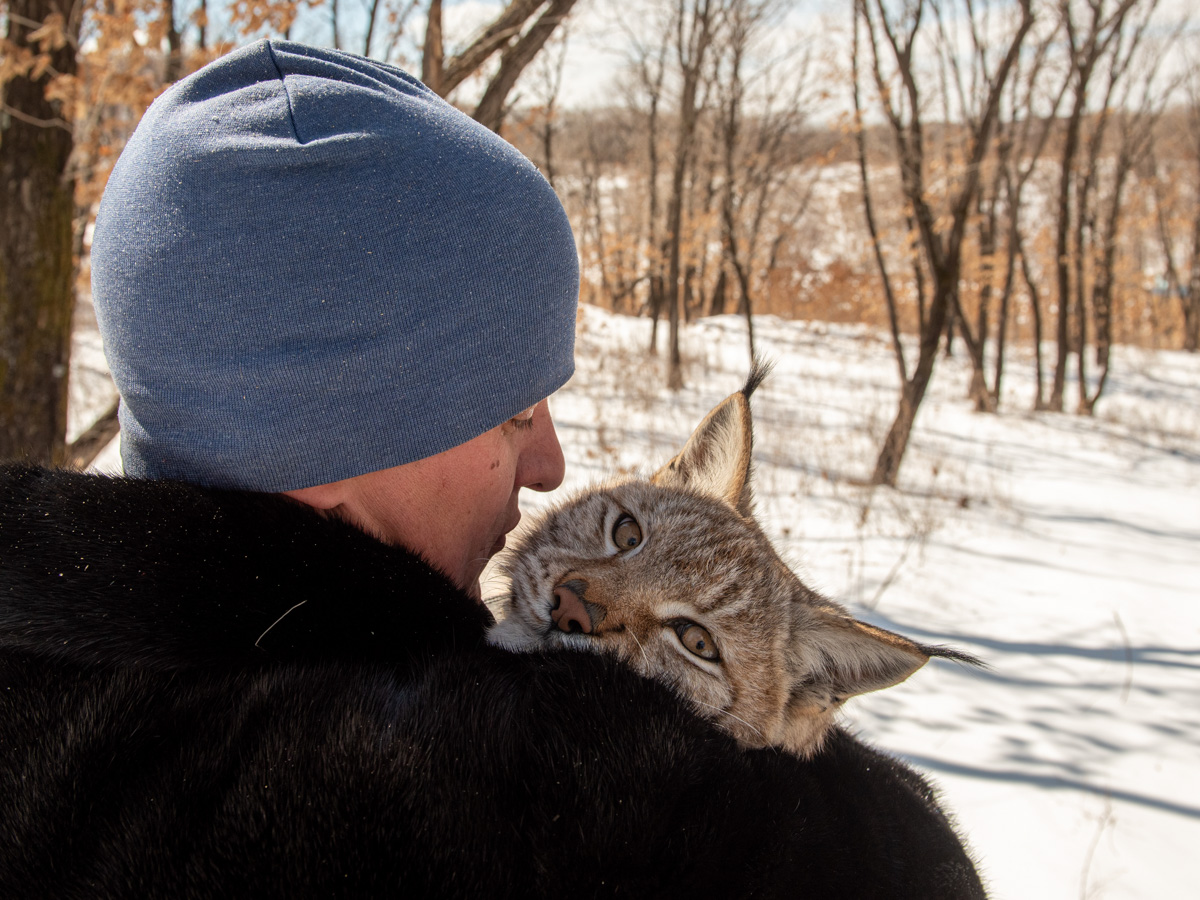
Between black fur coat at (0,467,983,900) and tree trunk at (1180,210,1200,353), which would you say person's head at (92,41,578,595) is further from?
tree trunk at (1180,210,1200,353)

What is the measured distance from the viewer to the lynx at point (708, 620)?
1.78m

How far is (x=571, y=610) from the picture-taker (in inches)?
69.8

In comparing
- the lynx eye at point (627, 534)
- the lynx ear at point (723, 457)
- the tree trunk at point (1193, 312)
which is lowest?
the lynx eye at point (627, 534)

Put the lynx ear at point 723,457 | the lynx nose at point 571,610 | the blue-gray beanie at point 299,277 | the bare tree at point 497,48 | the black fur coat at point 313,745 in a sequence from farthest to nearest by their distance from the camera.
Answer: the bare tree at point 497,48, the lynx ear at point 723,457, the lynx nose at point 571,610, the blue-gray beanie at point 299,277, the black fur coat at point 313,745

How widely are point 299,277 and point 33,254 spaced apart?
14.0ft

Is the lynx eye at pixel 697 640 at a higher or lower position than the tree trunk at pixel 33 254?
lower

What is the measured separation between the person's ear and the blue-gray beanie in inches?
2.8

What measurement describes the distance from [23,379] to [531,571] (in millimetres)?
4040

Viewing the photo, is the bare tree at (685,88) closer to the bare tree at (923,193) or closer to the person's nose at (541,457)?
the bare tree at (923,193)

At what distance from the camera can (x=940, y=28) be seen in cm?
1356

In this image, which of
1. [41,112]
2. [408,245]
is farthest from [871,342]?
[408,245]

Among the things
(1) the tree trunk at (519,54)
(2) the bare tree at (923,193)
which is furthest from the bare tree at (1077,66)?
(1) the tree trunk at (519,54)

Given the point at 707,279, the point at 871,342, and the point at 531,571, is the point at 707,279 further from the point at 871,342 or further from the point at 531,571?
the point at 531,571

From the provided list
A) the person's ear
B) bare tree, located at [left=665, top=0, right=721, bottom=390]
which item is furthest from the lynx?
bare tree, located at [left=665, top=0, right=721, bottom=390]
